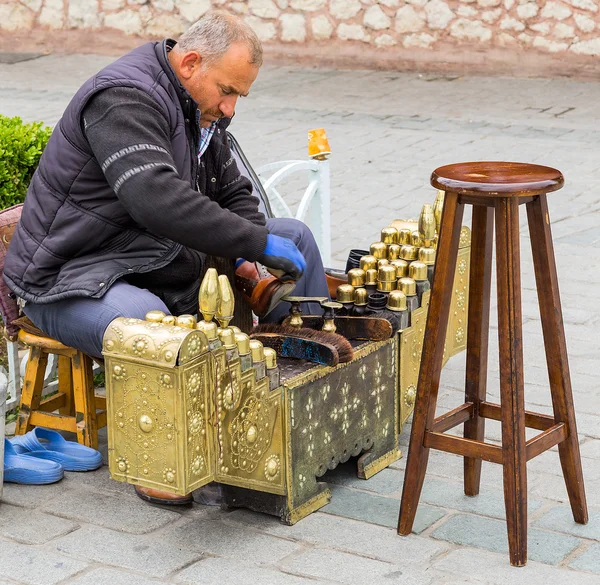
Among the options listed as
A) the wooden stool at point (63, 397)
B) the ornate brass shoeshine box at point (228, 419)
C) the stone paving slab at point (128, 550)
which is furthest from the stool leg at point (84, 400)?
the ornate brass shoeshine box at point (228, 419)

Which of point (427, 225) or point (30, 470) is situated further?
point (427, 225)

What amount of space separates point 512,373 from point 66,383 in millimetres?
1607

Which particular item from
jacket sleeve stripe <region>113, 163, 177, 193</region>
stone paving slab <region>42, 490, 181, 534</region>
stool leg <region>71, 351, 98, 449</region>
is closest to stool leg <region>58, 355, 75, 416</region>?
stool leg <region>71, 351, 98, 449</region>

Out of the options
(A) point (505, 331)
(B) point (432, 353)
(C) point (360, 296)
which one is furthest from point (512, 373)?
(C) point (360, 296)

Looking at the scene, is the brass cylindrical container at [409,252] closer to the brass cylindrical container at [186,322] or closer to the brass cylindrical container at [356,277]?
the brass cylindrical container at [356,277]

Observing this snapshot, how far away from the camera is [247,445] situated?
9.68 ft

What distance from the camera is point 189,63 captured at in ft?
10.4

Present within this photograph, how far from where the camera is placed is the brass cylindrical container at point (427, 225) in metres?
3.72

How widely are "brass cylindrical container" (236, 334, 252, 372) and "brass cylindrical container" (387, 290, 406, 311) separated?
719mm

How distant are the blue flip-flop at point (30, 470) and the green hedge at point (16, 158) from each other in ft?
4.05

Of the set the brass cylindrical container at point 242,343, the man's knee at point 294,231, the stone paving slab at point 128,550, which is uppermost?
the man's knee at point 294,231

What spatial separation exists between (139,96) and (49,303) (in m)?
0.65

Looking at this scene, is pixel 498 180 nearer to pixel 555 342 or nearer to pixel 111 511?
pixel 555 342

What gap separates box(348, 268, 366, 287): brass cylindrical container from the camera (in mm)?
3568
